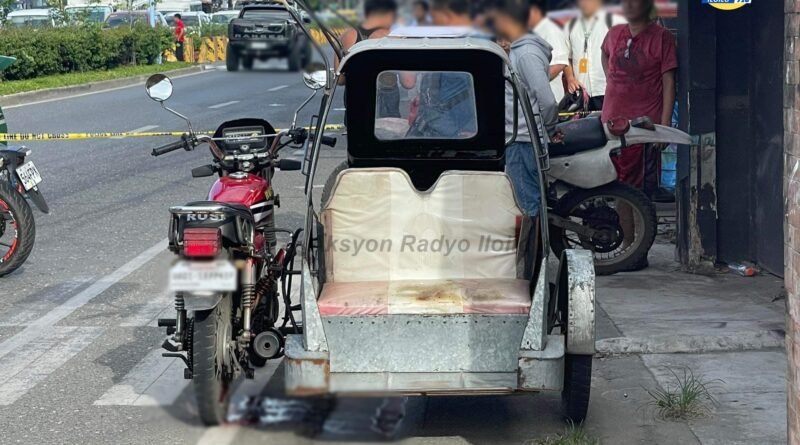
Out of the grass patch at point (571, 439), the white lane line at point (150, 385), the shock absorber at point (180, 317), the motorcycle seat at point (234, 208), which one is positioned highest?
the motorcycle seat at point (234, 208)

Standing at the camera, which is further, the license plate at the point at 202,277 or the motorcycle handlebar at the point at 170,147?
the motorcycle handlebar at the point at 170,147

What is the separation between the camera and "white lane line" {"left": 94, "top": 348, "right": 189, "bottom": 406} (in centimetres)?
631

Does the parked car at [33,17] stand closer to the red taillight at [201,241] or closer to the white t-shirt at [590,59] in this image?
the white t-shirt at [590,59]

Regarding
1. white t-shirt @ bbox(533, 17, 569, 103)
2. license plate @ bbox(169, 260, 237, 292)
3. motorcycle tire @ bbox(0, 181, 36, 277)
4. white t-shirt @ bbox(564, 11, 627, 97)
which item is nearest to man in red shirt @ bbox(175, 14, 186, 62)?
white t-shirt @ bbox(533, 17, 569, 103)

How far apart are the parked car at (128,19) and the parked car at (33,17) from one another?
187 cm

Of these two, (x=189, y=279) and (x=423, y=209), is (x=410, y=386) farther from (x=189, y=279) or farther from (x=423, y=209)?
(x=189, y=279)

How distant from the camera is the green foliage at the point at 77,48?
29.3 meters

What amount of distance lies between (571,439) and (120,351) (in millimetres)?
2858

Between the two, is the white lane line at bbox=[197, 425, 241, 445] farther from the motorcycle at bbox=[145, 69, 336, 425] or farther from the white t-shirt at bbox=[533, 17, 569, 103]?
the white t-shirt at bbox=[533, 17, 569, 103]

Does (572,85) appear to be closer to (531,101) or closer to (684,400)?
(531,101)

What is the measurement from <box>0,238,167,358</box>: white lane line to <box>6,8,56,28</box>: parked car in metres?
26.3

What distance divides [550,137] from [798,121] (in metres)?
4.34

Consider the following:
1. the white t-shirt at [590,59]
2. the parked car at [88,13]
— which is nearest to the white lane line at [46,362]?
the white t-shirt at [590,59]

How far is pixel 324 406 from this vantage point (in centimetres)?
576
